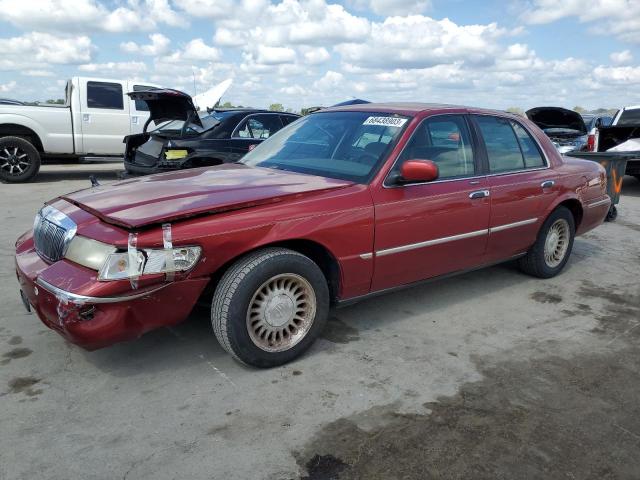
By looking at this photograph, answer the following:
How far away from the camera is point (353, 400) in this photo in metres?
2.92

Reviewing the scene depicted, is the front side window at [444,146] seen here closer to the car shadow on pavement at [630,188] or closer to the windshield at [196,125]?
the windshield at [196,125]

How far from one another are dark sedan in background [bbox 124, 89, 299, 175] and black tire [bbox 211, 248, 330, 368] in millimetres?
5028

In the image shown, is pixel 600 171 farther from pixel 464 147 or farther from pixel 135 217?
pixel 135 217

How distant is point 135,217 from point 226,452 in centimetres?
125

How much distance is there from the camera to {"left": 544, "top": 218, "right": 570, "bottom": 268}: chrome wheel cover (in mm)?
5008

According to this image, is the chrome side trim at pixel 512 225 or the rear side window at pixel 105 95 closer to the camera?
the chrome side trim at pixel 512 225

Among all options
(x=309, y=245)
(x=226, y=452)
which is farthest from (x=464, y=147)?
(x=226, y=452)

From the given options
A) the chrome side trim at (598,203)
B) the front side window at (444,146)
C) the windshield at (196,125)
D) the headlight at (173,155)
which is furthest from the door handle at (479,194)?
the windshield at (196,125)

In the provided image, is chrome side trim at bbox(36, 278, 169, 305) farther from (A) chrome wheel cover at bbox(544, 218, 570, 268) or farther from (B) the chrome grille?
(A) chrome wheel cover at bbox(544, 218, 570, 268)

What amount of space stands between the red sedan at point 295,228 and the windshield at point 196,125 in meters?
3.80

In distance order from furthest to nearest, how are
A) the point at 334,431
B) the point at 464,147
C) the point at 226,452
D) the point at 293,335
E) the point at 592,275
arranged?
the point at 592,275 → the point at 464,147 → the point at 293,335 → the point at 334,431 → the point at 226,452

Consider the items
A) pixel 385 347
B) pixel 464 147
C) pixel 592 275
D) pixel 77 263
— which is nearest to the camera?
pixel 77 263

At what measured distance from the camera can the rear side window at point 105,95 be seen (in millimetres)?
10727

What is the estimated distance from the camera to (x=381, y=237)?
3.52m
